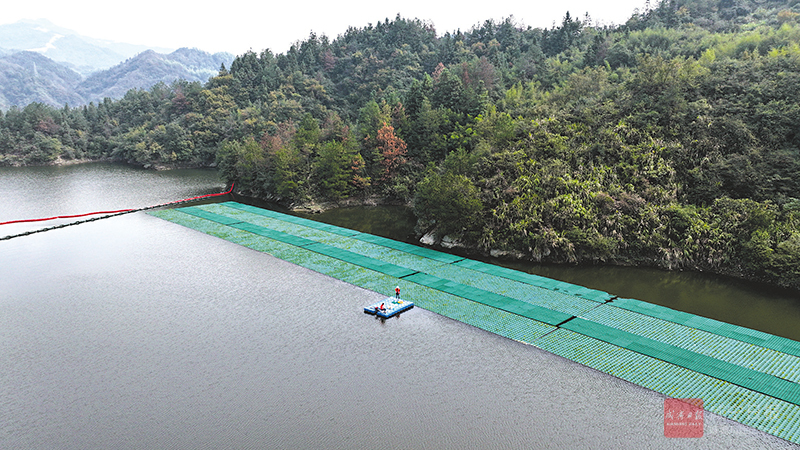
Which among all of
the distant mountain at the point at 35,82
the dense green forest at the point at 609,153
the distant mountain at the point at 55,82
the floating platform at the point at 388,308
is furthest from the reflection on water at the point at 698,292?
the distant mountain at the point at 55,82

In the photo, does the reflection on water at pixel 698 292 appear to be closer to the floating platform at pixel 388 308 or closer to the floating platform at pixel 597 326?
the floating platform at pixel 597 326

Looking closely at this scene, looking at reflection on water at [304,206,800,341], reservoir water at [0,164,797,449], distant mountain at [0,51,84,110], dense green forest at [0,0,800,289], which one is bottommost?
reservoir water at [0,164,797,449]

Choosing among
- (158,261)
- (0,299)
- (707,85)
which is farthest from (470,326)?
(707,85)

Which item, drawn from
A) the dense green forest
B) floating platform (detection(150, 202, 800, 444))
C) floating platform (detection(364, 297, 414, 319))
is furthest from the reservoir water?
the dense green forest

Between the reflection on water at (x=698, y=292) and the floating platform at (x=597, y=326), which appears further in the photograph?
the reflection on water at (x=698, y=292)

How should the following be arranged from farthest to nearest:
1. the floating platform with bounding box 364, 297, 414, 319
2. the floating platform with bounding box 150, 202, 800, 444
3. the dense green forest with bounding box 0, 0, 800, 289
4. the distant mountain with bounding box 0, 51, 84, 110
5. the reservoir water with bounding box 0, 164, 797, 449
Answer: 1. the distant mountain with bounding box 0, 51, 84, 110
2. the dense green forest with bounding box 0, 0, 800, 289
3. the floating platform with bounding box 364, 297, 414, 319
4. the floating platform with bounding box 150, 202, 800, 444
5. the reservoir water with bounding box 0, 164, 797, 449

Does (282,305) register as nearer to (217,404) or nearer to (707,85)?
(217,404)

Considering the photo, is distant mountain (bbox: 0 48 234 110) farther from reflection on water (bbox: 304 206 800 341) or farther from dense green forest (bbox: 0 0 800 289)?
reflection on water (bbox: 304 206 800 341)

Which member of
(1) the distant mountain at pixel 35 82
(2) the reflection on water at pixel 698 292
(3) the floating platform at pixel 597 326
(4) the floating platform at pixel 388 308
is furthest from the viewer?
(1) the distant mountain at pixel 35 82
